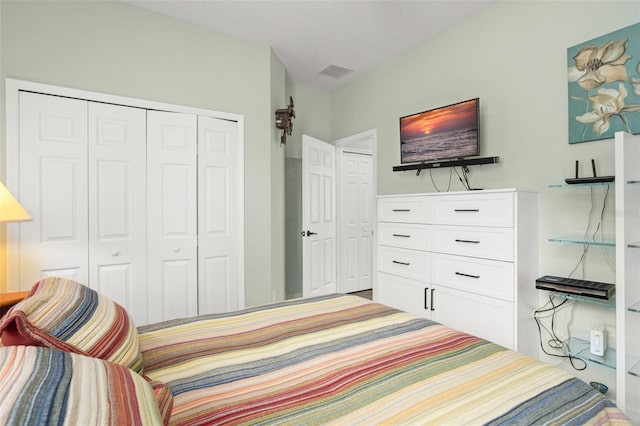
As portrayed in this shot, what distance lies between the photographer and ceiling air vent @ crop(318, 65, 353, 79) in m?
3.88

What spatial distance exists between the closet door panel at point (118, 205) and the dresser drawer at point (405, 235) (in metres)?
2.11

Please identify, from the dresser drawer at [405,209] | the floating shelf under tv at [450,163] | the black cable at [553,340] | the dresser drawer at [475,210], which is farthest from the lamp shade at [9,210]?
the black cable at [553,340]

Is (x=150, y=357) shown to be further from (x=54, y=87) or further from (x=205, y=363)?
(x=54, y=87)

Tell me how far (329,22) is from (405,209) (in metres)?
1.79

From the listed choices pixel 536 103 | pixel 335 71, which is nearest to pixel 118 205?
pixel 335 71

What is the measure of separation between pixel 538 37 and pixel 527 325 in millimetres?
2048

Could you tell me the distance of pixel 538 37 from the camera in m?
2.44

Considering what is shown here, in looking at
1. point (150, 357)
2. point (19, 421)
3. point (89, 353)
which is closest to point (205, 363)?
point (150, 357)

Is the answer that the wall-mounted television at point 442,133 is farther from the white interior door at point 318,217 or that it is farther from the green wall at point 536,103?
the white interior door at point 318,217

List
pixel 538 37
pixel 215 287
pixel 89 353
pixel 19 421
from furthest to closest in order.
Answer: pixel 215 287
pixel 538 37
pixel 89 353
pixel 19 421

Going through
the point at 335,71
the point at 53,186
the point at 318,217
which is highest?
the point at 335,71

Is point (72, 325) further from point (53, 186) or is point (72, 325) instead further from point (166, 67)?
point (166, 67)

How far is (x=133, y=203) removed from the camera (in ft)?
9.04

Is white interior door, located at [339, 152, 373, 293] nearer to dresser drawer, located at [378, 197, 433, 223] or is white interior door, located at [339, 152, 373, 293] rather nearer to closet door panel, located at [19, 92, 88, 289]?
dresser drawer, located at [378, 197, 433, 223]
